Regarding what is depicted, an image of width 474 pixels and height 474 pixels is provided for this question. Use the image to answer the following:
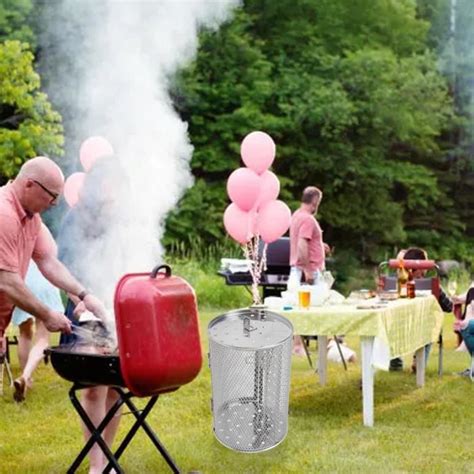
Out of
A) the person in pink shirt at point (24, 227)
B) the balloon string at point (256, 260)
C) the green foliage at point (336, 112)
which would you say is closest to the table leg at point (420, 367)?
the balloon string at point (256, 260)

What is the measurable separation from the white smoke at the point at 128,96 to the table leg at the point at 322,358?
1313 mm

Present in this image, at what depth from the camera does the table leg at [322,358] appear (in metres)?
6.46

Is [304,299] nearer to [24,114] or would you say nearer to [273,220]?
[273,220]

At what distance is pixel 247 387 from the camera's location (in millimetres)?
4668

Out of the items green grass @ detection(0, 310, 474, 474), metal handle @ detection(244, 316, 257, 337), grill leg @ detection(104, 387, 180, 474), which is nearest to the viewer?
grill leg @ detection(104, 387, 180, 474)

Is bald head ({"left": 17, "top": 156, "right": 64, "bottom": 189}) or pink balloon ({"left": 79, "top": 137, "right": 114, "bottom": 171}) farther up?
bald head ({"left": 17, "top": 156, "right": 64, "bottom": 189})

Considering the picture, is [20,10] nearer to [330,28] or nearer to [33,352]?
[330,28]

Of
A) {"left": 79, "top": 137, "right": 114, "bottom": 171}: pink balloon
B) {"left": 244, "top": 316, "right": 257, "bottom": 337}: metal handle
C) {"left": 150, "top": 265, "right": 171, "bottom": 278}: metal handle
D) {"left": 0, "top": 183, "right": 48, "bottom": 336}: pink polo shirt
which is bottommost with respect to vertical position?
{"left": 244, "top": 316, "right": 257, "bottom": 337}: metal handle

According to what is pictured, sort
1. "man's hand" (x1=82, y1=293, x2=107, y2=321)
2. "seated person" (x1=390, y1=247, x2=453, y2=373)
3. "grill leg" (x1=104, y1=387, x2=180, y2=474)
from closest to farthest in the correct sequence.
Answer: "grill leg" (x1=104, y1=387, x2=180, y2=474)
"man's hand" (x1=82, y1=293, x2=107, y2=321)
"seated person" (x1=390, y1=247, x2=453, y2=373)

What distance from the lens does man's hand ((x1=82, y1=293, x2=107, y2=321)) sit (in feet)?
13.0

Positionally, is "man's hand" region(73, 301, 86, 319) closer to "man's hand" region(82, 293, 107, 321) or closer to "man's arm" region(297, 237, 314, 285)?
"man's hand" region(82, 293, 107, 321)

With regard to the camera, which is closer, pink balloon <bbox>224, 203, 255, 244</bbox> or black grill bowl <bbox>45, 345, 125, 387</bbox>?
black grill bowl <bbox>45, 345, 125, 387</bbox>

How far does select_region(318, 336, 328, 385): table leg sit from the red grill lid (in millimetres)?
2944

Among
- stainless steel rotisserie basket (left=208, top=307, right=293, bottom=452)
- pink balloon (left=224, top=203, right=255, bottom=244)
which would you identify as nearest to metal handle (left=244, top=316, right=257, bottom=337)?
stainless steel rotisserie basket (left=208, top=307, right=293, bottom=452)
